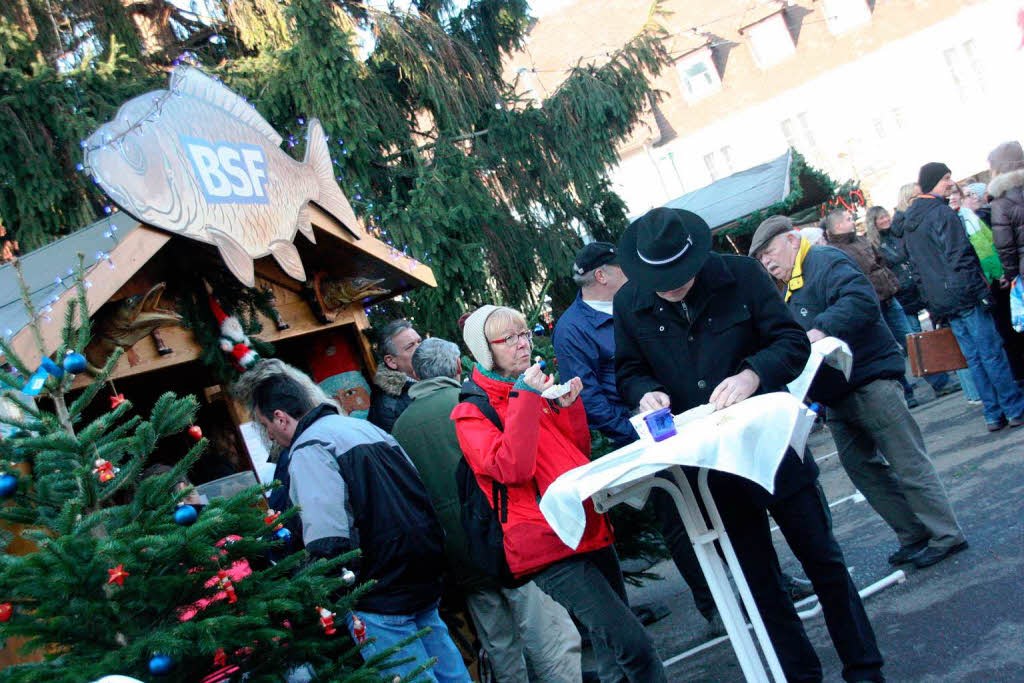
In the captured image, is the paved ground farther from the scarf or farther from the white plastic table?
the scarf

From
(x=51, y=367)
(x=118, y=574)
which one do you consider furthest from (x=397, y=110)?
(x=118, y=574)

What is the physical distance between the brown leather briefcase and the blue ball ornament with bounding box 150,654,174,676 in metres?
7.36

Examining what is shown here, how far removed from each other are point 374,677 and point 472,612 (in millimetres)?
1920

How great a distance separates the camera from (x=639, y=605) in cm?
672

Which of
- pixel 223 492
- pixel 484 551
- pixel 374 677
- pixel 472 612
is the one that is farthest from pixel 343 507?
pixel 223 492

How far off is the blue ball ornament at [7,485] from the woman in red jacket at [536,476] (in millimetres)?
1622

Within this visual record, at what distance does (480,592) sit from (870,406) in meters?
2.25

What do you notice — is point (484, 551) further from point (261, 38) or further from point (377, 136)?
point (261, 38)

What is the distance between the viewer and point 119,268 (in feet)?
16.3


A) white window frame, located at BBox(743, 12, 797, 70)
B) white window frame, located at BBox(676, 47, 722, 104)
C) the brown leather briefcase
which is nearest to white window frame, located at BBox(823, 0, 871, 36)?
white window frame, located at BBox(743, 12, 797, 70)

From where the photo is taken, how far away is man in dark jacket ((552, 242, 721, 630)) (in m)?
4.99

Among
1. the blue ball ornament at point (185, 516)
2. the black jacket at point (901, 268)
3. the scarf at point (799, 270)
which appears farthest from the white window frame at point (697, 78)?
the blue ball ornament at point (185, 516)

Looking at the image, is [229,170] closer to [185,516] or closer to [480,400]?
[480,400]

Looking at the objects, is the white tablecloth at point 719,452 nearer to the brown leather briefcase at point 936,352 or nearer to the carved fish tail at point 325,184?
the carved fish tail at point 325,184
